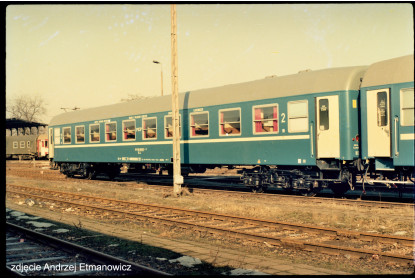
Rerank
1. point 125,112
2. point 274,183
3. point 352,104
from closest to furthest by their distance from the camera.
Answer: point 352,104
point 274,183
point 125,112

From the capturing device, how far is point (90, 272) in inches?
265

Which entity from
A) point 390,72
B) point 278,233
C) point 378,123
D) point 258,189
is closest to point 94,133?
point 258,189

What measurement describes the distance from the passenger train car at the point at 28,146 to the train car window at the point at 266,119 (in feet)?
148

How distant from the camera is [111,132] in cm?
2278

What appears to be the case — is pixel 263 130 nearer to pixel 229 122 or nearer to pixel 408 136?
pixel 229 122

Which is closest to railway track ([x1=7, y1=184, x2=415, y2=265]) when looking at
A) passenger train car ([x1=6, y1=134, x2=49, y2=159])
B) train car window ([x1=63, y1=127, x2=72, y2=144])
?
train car window ([x1=63, y1=127, x2=72, y2=144])

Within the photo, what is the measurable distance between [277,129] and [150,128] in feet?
24.5

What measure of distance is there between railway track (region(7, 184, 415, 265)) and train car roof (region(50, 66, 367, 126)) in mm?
5603

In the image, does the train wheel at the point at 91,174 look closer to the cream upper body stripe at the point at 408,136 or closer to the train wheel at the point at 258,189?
the train wheel at the point at 258,189

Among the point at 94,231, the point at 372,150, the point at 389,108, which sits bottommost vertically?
the point at 94,231

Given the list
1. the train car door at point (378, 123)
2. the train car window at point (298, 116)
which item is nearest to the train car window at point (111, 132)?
the train car window at point (298, 116)

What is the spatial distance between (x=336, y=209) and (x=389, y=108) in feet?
11.1

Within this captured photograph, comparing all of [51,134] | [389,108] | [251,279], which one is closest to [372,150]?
[389,108]
